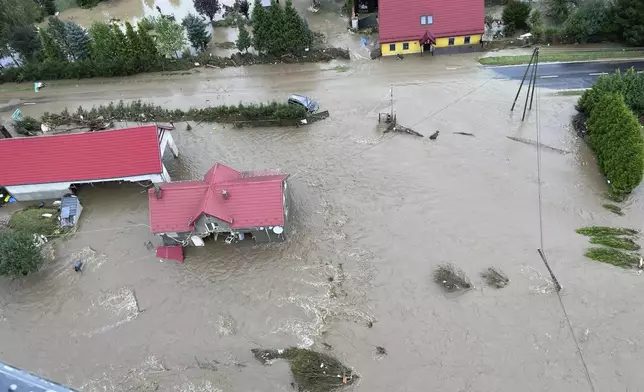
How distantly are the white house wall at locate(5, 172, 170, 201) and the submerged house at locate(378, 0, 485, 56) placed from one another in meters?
24.2

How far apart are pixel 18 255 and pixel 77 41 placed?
1013 inches

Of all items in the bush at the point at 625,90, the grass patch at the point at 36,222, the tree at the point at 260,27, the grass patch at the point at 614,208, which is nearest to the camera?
the grass patch at the point at 614,208

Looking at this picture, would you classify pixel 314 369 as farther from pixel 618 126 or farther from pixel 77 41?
pixel 77 41

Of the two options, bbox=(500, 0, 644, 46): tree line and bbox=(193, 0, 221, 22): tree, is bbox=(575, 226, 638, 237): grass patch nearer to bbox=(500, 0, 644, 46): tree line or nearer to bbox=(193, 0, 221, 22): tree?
bbox=(500, 0, 644, 46): tree line

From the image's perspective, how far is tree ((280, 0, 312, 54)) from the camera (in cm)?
4191

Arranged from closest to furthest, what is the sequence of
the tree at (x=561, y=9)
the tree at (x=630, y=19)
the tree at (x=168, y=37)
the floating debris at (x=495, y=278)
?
1. the floating debris at (x=495, y=278)
2. the tree at (x=630, y=19)
3. the tree at (x=168, y=37)
4. the tree at (x=561, y=9)

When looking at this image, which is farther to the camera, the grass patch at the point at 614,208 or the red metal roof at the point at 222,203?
the grass patch at the point at 614,208

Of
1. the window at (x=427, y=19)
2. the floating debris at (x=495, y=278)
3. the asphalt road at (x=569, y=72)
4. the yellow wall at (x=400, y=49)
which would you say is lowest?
the floating debris at (x=495, y=278)

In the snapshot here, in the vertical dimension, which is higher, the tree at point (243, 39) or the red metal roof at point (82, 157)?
the tree at point (243, 39)

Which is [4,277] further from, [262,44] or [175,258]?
[262,44]

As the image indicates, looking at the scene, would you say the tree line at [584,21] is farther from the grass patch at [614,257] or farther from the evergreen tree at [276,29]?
the grass patch at [614,257]

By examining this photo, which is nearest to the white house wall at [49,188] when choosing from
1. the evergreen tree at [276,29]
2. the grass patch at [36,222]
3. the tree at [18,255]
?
the grass patch at [36,222]

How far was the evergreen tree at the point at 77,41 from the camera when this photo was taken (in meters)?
43.6

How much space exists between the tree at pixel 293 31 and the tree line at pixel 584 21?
66.0ft
